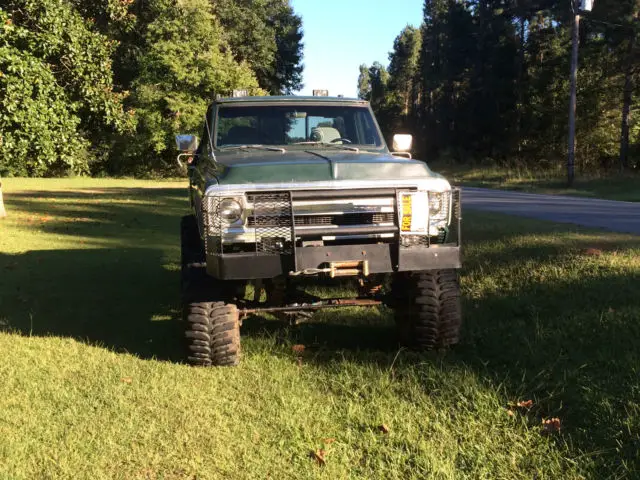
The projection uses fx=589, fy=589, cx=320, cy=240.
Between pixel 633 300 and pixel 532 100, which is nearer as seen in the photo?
pixel 633 300

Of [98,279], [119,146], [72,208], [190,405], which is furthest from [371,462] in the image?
[119,146]

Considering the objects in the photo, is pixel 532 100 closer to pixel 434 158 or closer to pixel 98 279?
pixel 434 158

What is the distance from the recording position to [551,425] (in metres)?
3.52

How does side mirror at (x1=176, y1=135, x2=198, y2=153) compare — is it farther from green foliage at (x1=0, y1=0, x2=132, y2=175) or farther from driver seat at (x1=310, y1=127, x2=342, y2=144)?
green foliage at (x1=0, y1=0, x2=132, y2=175)

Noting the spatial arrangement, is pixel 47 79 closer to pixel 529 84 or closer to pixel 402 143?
pixel 402 143

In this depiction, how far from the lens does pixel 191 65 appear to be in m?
34.9

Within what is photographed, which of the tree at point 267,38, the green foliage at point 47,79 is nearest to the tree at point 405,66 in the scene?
the tree at point 267,38

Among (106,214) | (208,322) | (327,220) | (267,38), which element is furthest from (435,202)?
(267,38)

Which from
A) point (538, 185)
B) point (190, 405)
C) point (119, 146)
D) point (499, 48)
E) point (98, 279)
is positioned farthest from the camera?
point (499, 48)

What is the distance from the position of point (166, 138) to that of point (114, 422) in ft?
111

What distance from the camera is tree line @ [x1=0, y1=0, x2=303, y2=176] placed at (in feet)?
32.0

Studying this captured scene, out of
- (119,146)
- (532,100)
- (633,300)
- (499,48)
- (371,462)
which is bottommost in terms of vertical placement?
(371,462)

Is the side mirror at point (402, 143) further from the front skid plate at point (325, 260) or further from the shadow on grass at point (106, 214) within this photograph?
the shadow on grass at point (106, 214)

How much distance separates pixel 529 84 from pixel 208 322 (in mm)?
42672
